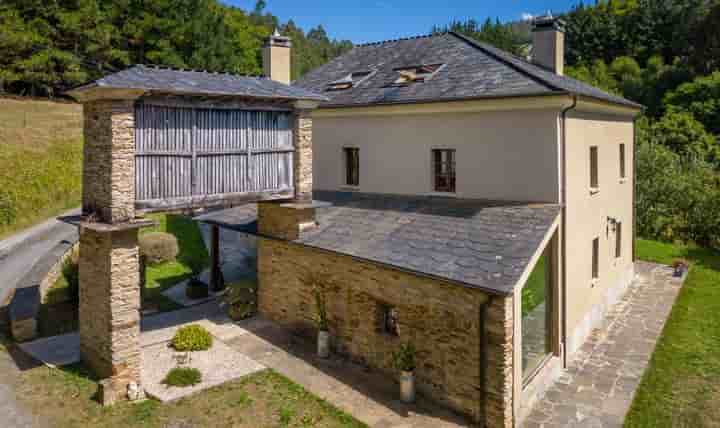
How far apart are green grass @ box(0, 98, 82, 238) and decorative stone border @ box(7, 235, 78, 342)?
6395 mm

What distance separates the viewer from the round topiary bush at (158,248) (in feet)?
72.4

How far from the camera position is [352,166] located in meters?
17.6

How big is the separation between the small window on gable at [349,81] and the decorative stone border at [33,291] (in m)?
11.3

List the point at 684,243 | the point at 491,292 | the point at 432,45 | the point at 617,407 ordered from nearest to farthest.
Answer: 1. the point at 491,292
2. the point at 617,407
3. the point at 432,45
4. the point at 684,243

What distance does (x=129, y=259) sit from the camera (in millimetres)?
11234

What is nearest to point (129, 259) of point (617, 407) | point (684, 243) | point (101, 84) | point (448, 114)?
point (101, 84)

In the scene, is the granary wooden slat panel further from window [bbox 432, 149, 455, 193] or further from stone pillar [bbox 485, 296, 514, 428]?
stone pillar [bbox 485, 296, 514, 428]

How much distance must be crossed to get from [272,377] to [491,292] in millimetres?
5627

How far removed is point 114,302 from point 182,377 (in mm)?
2250

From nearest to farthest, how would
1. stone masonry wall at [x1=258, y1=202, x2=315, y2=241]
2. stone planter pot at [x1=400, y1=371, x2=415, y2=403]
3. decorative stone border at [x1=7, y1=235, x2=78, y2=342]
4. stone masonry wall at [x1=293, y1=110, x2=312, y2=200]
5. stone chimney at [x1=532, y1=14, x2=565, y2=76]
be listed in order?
stone planter pot at [x1=400, y1=371, x2=415, y2=403]
decorative stone border at [x1=7, y1=235, x2=78, y2=342]
stone masonry wall at [x1=293, y1=110, x2=312, y2=200]
stone masonry wall at [x1=258, y1=202, x2=315, y2=241]
stone chimney at [x1=532, y1=14, x2=565, y2=76]

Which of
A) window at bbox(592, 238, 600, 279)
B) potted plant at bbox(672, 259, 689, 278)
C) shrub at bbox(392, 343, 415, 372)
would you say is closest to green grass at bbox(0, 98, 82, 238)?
shrub at bbox(392, 343, 415, 372)

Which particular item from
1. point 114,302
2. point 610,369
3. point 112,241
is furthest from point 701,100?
point 114,302

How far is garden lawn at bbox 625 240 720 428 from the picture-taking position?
1080cm

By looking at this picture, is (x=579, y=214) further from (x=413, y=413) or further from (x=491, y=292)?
(x=413, y=413)
